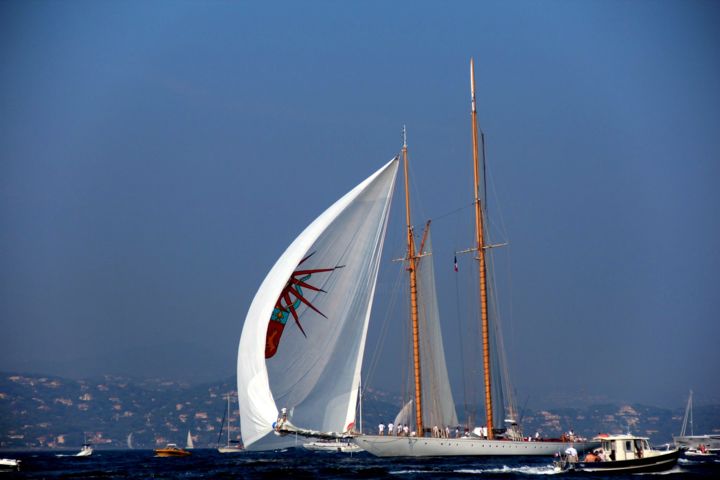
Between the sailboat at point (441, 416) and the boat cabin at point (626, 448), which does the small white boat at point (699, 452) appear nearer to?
the sailboat at point (441, 416)

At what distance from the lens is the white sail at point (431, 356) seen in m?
74.6

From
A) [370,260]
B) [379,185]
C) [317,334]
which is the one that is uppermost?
[379,185]

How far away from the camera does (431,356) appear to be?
2985 inches

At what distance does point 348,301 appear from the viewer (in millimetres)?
61312

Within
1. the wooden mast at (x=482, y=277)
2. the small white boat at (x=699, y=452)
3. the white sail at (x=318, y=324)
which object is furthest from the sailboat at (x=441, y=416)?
the small white boat at (x=699, y=452)

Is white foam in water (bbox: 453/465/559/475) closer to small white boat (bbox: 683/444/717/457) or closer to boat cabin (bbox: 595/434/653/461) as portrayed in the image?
boat cabin (bbox: 595/434/653/461)

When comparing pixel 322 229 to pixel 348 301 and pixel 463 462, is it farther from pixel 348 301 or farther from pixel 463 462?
pixel 463 462

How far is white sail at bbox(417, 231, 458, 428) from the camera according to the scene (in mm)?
74562

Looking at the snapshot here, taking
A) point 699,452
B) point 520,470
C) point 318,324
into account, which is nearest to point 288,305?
point 318,324

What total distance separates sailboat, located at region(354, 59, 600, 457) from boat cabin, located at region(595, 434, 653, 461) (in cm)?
1244

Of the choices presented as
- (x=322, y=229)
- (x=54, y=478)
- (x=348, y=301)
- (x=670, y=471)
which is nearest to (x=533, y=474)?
(x=670, y=471)

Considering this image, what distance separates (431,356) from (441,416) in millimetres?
4509

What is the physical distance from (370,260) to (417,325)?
1026cm

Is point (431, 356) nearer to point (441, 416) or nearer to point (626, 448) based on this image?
point (441, 416)
